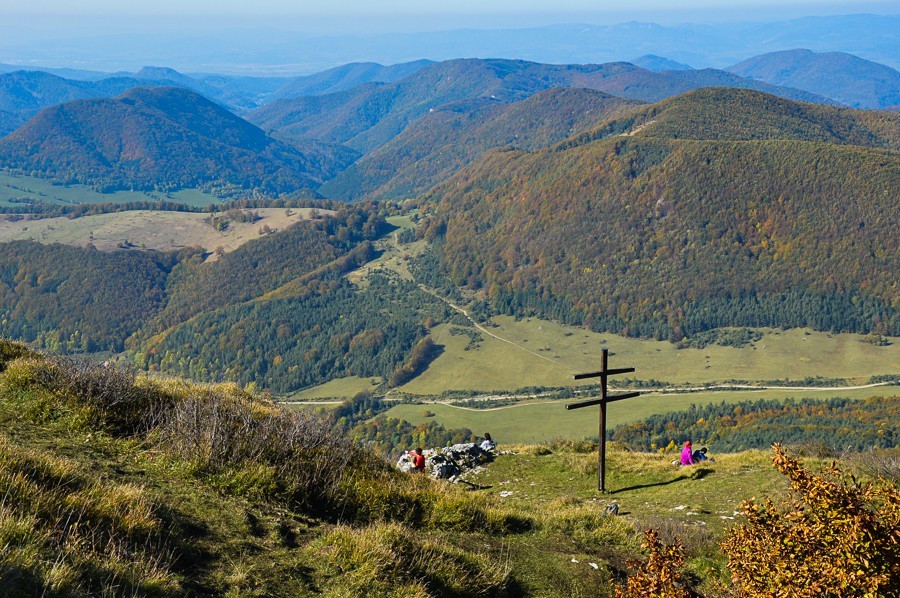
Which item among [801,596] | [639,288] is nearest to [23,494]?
[801,596]

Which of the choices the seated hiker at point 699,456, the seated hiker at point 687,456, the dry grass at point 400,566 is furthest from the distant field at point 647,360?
the dry grass at point 400,566

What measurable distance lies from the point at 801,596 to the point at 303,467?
792cm

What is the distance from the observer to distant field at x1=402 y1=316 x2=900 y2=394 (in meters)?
147

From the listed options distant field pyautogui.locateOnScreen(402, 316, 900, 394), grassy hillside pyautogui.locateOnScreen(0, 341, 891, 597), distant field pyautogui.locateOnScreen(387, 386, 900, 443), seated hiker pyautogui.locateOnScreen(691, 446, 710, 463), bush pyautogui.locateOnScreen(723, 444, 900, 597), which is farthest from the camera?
distant field pyautogui.locateOnScreen(402, 316, 900, 394)

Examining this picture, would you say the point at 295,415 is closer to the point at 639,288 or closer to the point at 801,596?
the point at 801,596

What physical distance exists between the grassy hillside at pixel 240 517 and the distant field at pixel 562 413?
94902 millimetres

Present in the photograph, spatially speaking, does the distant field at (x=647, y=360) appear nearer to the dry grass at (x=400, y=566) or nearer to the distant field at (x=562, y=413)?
the distant field at (x=562, y=413)

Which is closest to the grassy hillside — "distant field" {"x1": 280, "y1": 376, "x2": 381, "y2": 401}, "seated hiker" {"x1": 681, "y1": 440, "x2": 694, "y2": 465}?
"seated hiker" {"x1": 681, "y1": 440, "x2": 694, "y2": 465}

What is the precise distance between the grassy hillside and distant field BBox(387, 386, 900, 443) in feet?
311

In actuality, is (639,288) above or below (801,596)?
below

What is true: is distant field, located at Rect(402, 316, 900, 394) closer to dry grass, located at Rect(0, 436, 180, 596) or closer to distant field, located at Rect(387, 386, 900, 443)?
distant field, located at Rect(387, 386, 900, 443)

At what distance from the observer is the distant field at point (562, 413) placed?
4414 inches

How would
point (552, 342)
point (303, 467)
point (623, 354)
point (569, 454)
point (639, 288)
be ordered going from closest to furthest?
point (303, 467) → point (569, 454) → point (623, 354) → point (552, 342) → point (639, 288)

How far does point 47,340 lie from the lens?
7318 inches
